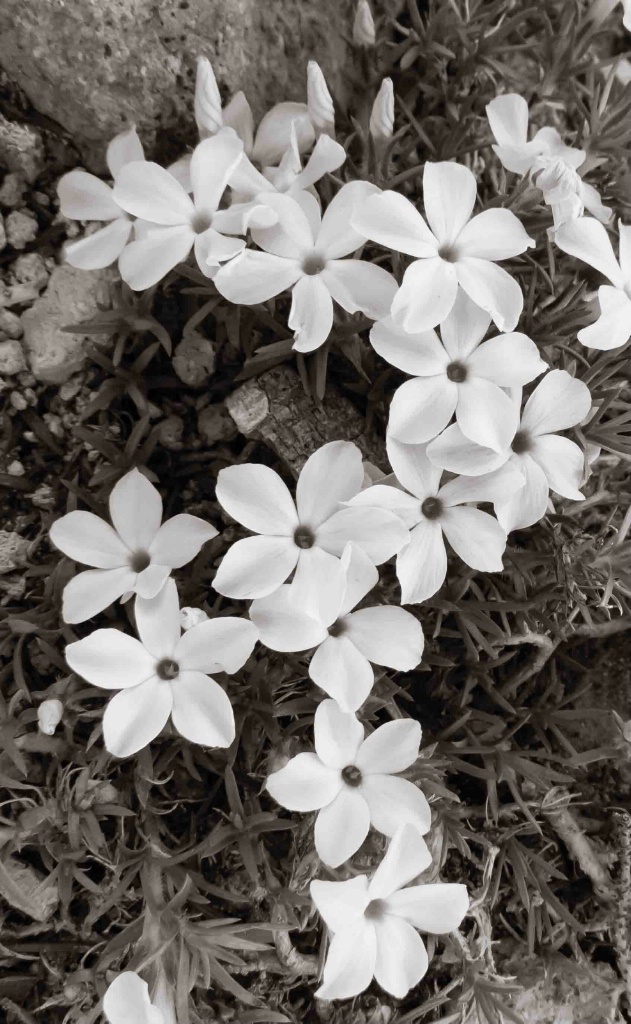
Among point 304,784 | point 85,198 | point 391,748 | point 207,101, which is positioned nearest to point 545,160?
point 207,101

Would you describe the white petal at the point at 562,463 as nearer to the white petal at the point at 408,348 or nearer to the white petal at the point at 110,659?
the white petal at the point at 408,348

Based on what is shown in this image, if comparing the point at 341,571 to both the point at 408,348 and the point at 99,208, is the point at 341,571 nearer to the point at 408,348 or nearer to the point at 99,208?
the point at 408,348

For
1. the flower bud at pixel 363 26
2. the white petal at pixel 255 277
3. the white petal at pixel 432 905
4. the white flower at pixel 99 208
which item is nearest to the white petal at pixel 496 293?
the white petal at pixel 255 277

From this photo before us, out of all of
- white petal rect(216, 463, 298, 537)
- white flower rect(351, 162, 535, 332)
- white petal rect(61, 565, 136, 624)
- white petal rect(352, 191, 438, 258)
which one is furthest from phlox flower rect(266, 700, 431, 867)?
white petal rect(352, 191, 438, 258)

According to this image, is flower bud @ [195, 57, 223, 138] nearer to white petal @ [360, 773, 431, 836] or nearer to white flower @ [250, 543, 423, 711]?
white flower @ [250, 543, 423, 711]

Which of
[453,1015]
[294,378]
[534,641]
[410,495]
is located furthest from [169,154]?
[453,1015]

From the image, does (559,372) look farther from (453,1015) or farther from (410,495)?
(453,1015)
